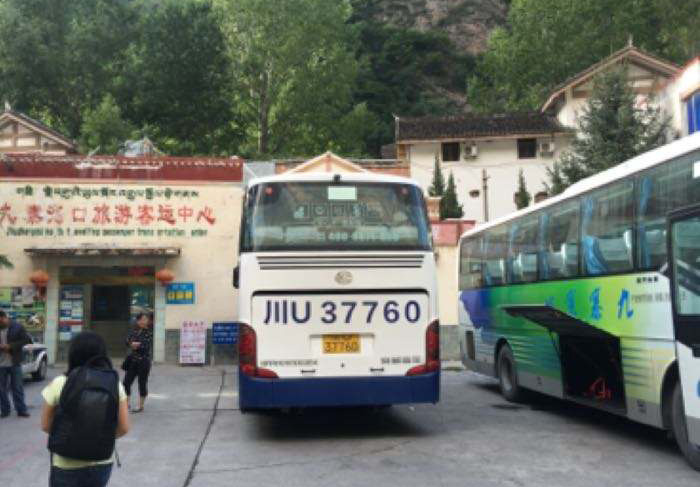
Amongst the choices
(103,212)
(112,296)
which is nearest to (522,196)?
(112,296)

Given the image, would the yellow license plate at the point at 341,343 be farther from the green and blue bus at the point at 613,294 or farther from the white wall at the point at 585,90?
the white wall at the point at 585,90

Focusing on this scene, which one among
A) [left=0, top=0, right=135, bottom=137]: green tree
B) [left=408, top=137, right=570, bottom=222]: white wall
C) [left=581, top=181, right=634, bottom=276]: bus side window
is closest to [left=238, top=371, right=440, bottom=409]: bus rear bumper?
[left=581, top=181, right=634, bottom=276]: bus side window

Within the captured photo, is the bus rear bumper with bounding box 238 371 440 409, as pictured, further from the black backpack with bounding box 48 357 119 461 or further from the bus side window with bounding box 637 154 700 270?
the black backpack with bounding box 48 357 119 461

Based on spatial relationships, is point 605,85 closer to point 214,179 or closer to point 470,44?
point 214,179

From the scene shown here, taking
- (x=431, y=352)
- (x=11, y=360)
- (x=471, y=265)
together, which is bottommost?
(x=11, y=360)

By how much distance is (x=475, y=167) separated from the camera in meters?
40.6

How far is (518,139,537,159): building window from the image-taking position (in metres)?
40.8

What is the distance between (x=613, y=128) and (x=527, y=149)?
10205 mm

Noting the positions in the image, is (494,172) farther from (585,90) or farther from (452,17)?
(452,17)

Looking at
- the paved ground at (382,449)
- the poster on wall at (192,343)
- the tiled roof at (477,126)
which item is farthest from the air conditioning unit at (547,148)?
the paved ground at (382,449)

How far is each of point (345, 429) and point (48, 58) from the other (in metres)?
39.7

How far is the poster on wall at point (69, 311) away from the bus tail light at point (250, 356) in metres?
12.6

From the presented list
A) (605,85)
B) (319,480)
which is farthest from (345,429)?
(605,85)

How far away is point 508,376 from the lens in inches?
490
